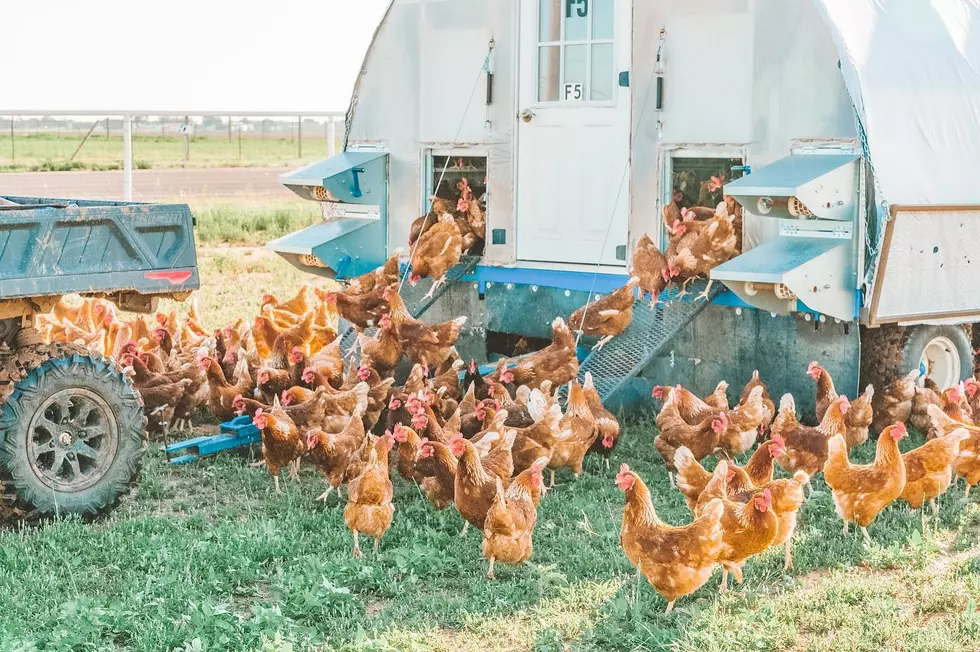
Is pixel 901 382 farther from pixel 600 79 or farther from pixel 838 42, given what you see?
pixel 600 79

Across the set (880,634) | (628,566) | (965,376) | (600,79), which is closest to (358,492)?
(628,566)

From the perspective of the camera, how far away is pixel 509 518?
6.67m

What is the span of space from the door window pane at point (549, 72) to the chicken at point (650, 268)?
1610mm

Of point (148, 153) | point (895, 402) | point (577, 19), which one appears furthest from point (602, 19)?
point (148, 153)

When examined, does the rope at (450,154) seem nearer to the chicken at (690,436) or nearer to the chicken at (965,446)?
the chicken at (690,436)

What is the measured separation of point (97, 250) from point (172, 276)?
1.57 feet

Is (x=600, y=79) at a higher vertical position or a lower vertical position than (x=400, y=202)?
higher

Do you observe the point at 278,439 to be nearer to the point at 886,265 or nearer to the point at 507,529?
the point at 507,529

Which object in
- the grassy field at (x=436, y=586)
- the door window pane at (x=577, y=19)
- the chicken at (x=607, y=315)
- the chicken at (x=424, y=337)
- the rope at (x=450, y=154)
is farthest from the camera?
the rope at (x=450, y=154)

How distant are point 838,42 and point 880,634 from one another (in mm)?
4258

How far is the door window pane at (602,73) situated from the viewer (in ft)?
33.2

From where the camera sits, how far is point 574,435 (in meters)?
8.34

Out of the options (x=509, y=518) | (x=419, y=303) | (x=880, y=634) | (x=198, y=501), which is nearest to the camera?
(x=880, y=634)

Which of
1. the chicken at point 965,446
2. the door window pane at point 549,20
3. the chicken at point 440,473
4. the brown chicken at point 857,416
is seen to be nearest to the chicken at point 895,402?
the brown chicken at point 857,416
